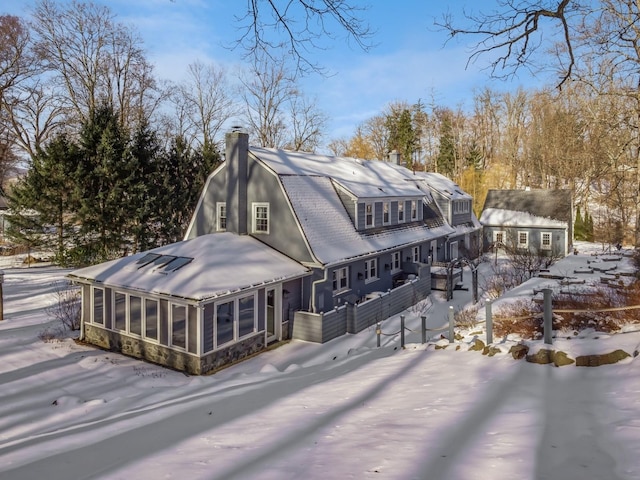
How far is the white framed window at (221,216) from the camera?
20.1m

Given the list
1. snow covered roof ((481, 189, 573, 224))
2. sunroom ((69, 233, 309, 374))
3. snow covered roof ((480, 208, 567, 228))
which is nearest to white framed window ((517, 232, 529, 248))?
snow covered roof ((480, 208, 567, 228))

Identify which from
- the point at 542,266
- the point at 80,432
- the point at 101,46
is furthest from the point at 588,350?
the point at 101,46

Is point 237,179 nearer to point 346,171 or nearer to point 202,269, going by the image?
point 202,269

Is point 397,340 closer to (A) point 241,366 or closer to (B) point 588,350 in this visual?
(A) point 241,366

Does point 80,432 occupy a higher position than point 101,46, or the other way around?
point 101,46

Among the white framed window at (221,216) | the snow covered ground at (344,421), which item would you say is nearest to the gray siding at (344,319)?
the snow covered ground at (344,421)

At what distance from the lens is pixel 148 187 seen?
29562 millimetres

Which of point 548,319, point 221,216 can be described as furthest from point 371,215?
point 548,319

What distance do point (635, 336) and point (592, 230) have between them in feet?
132

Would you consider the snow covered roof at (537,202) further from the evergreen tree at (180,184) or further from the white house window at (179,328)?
the white house window at (179,328)

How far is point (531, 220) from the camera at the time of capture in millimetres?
36312

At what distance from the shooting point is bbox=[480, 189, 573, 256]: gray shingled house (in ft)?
115

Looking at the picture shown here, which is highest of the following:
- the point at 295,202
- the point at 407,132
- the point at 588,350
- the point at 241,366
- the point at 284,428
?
the point at 407,132

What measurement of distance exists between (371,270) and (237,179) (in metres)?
7.42
